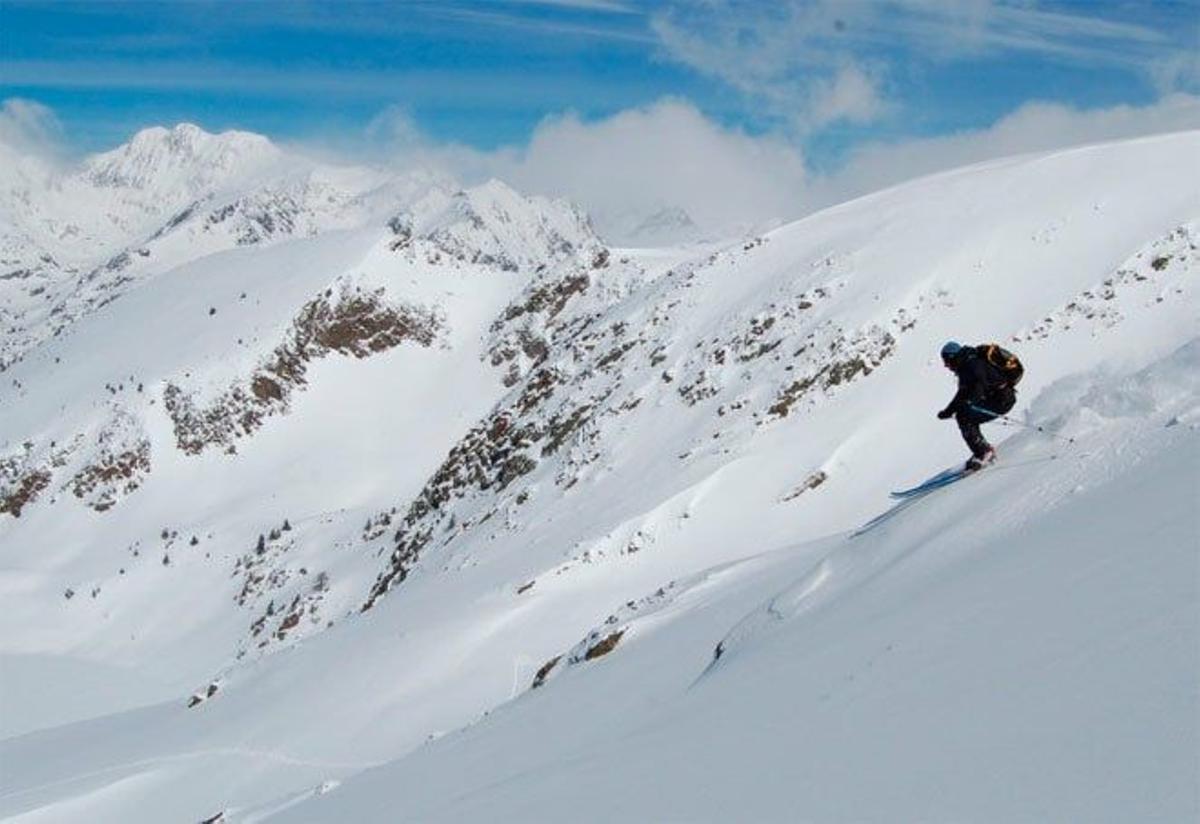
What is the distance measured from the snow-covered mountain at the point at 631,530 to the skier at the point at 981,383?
18.3 inches

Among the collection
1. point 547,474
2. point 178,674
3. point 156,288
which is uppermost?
point 156,288

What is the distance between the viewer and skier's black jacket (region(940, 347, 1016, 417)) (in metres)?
12.8

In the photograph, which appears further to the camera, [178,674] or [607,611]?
[178,674]

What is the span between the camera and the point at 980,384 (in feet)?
42.1

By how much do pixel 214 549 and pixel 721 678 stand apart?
4551 centimetres

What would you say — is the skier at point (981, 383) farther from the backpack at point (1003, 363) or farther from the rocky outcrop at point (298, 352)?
the rocky outcrop at point (298, 352)

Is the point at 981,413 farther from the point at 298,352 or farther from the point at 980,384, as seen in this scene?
Answer: the point at 298,352

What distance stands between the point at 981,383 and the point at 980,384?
0.06ft

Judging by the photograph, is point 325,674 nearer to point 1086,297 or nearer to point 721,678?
point 721,678

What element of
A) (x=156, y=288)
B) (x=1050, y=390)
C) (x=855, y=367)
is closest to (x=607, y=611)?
(x=855, y=367)

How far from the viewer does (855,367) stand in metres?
30.4

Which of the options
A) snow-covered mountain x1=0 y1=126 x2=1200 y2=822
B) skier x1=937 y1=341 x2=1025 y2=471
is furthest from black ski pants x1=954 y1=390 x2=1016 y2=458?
snow-covered mountain x1=0 y1=126 x2=1200 y2=822

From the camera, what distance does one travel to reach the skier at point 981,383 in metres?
12.7

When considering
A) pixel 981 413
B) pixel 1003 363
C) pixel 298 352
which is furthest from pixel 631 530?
pixel 298 352
